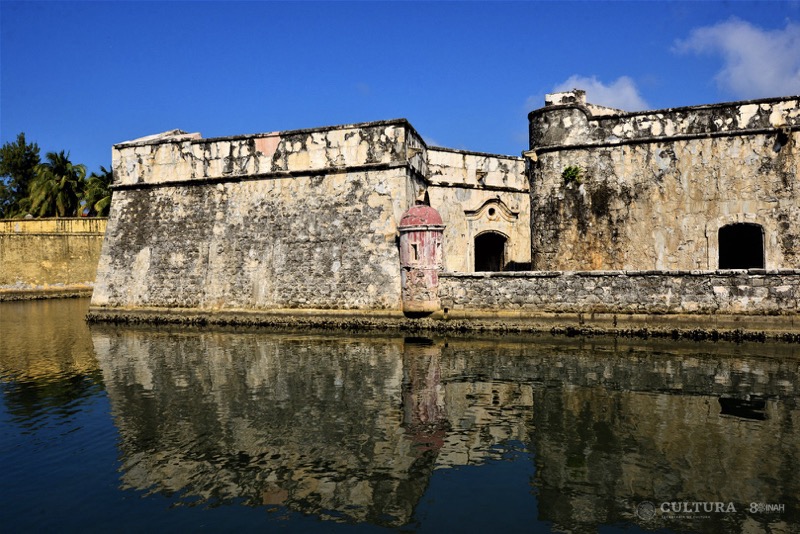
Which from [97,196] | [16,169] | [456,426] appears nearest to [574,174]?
[456,426]

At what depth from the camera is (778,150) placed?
11.8 metres

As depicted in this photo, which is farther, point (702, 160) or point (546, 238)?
point (546, 238)

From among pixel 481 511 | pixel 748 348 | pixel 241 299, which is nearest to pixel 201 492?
pixel 481 511

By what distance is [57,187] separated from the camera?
30531 millimetres

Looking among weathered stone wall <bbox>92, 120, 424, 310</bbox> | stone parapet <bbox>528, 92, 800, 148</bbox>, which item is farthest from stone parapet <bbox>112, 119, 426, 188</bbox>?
stone parapet <bbox>528, 92, 800, 148</bbox>

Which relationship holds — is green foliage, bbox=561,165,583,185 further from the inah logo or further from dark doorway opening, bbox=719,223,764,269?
the inah logo

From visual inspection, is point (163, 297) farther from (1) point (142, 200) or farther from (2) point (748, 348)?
(2) point (748, 348)

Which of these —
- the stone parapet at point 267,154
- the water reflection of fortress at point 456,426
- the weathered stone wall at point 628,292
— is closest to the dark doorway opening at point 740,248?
the weathered stone wall at point 628,292

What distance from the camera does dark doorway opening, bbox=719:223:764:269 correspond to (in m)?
14.2

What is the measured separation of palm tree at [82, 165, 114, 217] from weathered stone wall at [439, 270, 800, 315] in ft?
81.7

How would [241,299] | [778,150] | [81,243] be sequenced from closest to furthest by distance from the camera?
[778,150], [241,299], [81,243]

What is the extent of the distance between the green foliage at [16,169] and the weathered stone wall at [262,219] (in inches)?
1028

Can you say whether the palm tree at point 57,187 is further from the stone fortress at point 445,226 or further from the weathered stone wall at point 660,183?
the weathered stone wall at point 660,183

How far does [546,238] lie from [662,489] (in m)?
9.92
